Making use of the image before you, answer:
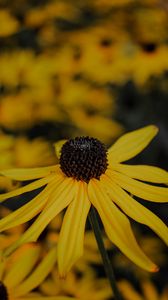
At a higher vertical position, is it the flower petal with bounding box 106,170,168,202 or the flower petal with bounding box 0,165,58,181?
the flower petal with bounding box 0,165,58,181

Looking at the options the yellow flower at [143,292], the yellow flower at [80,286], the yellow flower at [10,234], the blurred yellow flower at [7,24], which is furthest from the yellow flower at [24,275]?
the blurred yellow flower at [7,24]

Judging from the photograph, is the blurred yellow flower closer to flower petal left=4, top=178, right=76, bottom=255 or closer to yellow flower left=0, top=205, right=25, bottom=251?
yellow flower left=0, top=205, right=25, bottom=251

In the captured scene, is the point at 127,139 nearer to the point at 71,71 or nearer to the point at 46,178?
the point at 46,178

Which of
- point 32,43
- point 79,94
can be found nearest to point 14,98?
point 79,94

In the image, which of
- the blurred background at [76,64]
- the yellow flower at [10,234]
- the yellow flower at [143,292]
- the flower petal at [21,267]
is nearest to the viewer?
the flower petal at [21,267]

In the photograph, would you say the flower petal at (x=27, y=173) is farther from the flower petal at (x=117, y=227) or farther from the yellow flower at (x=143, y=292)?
the yellow flower at (x=143, y=292)

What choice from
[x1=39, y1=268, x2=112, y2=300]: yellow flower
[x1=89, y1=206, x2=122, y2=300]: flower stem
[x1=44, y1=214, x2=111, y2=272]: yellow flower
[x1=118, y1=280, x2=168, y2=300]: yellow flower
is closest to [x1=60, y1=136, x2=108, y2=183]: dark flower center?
[x1=89, y1=206, x2=122, y2=300]: flower stem

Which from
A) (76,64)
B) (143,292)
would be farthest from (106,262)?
(76,64)
